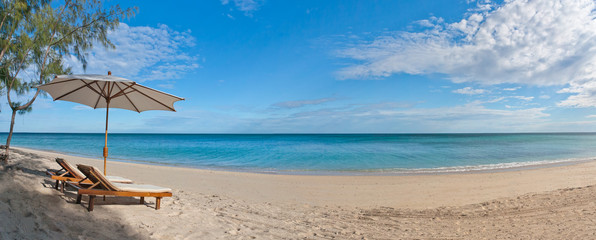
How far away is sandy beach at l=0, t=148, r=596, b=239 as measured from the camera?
13.3 ft

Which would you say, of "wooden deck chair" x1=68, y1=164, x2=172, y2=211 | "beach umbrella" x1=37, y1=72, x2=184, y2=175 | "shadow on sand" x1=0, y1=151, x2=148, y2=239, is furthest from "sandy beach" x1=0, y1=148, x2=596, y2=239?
"beach umbrella" x1=37, y1=72, x2=184, y2=175

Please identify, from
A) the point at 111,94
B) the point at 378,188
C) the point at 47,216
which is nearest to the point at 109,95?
the point at 111,94

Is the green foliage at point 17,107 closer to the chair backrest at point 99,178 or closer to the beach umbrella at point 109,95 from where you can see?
the beach umbrella at point 109,95

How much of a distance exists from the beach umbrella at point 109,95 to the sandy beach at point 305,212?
182 cm

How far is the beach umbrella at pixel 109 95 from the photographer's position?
6184 millimetres

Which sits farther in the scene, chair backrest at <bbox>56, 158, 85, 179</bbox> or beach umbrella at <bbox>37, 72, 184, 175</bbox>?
beach umbrella at <bbox>37, 72, 184, 175</bbox>

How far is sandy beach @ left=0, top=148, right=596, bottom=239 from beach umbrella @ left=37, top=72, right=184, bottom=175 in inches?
71.7

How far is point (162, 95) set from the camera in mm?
6465

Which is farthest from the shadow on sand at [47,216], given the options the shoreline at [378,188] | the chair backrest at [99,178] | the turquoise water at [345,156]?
the turquoise water at [345,156]

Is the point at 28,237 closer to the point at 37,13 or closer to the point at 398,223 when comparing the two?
the point at 398,223

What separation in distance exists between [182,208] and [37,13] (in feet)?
22.9

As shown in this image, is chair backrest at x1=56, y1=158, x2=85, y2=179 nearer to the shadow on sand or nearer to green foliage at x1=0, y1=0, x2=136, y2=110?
the shadow on sand

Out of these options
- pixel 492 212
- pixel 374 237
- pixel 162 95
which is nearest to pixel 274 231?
pixel 374 237

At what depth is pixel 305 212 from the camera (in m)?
6.74
